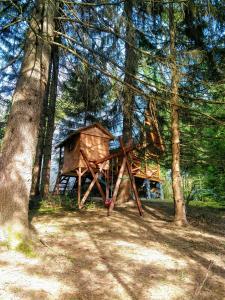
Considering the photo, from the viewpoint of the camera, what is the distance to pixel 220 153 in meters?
10.7

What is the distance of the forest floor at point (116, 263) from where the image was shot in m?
4.09

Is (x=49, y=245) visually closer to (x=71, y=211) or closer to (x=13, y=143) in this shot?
(x=13, y=143)

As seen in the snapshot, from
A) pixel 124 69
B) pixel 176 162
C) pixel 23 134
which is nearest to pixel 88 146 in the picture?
pixel 176 162

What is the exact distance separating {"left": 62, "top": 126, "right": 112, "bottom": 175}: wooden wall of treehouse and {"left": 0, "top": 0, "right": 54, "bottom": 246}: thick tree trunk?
6.56 meters

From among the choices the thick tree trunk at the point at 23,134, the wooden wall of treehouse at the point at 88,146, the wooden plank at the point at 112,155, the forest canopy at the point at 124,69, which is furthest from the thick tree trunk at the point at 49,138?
the thick tree trunk at the point at 23,134

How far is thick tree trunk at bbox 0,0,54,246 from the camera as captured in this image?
538cm

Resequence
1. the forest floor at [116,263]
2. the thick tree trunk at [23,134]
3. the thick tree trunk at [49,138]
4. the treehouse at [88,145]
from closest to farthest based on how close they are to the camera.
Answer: the forest floor at [116,263]
the thick tree trunk at [23,134]
the treehouse at [88,145]
the thick tree trunk at [49,138]

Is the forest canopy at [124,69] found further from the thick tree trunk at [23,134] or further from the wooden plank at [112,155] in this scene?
the wooden plank at [112,155]

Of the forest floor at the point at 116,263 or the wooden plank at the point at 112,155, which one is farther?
the wooden plank at the point at 112,155

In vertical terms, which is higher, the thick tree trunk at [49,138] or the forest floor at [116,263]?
the thick tree trunk at [49,138]

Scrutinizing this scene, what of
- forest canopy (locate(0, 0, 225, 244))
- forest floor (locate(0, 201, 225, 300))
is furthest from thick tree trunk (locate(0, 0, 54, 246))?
forest floor (locate(0, 201, 225, 300))

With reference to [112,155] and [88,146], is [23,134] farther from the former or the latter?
[88,146]

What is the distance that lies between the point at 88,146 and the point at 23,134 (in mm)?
7198

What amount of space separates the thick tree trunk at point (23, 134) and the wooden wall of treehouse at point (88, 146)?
6562 millimetres
